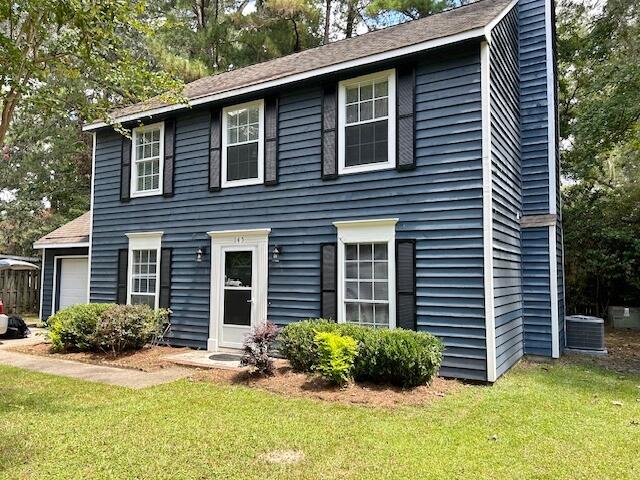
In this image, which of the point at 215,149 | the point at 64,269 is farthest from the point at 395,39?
the point at 64,269

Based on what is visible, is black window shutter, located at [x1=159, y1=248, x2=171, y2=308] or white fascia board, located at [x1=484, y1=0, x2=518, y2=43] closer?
white fascia board, located at [x1=484, y1=0, x2=518, y2=43]

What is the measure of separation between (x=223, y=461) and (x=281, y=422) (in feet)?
3.44

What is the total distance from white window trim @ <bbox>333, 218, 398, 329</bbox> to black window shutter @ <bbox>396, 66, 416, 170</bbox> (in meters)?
0.91

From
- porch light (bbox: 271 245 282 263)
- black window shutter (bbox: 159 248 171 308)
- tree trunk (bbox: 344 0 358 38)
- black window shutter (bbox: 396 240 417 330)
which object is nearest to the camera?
black window shutter (bbox: 396 240 417 330)

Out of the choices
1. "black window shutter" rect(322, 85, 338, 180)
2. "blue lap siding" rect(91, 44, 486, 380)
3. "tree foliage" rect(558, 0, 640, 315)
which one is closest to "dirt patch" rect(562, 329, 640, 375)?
"tree foliage" rect(558, 0, 640, 315)

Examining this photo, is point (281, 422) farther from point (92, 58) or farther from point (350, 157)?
point (92, 58)

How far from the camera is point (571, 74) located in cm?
1625

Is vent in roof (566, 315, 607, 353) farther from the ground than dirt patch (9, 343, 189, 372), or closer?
farther from the ground

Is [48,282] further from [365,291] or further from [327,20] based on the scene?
[327,20]

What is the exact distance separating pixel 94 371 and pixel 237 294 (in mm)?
2633

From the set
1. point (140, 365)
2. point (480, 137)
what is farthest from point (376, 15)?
point (140, 365)

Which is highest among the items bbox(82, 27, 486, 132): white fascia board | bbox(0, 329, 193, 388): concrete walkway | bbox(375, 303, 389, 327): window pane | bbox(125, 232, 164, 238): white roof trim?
bbox(82, 27, 486, 132): white fascia board

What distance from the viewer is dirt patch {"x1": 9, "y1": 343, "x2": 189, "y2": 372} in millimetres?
7541

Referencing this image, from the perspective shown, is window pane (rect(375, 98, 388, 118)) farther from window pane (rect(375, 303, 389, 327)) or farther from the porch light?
window pane (rect(375, 303, 389, 327))
